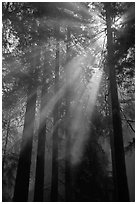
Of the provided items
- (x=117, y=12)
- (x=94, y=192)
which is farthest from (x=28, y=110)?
(x=94, y=192)

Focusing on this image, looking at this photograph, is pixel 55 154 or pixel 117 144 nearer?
pixel 117 144

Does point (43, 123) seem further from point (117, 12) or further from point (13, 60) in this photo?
point (117, 12)

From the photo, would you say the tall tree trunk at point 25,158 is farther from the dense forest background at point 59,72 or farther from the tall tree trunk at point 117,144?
the tall tree trunk at point 117,144

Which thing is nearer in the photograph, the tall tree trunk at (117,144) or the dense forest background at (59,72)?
the tall tree trunk at (117,144)

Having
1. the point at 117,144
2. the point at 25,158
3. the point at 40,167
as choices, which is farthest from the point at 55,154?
the point at 117,144

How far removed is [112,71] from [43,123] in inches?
197

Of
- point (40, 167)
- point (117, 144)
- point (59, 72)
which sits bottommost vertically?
point (40, 167)

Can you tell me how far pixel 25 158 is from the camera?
33.5 feet

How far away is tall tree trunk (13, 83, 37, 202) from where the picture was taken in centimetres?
971

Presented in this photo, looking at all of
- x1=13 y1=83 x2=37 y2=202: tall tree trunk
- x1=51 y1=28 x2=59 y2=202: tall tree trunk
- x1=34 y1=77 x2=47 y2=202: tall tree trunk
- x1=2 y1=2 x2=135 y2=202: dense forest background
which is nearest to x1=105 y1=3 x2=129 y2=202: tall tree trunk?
x1=2 y1=2 x2=135 y2=202: dense forest background

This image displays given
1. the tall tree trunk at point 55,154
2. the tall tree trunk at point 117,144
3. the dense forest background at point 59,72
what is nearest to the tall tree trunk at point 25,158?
the dense forest background at point 59,72

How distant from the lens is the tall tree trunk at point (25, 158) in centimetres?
971

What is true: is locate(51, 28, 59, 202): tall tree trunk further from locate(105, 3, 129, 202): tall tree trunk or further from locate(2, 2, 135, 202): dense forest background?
locate(105, 3, 129, 202): tall tree trunk

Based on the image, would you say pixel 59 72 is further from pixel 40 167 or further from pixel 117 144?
pixel 117 144
